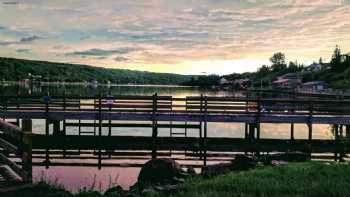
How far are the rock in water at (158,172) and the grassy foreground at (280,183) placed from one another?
1357mm

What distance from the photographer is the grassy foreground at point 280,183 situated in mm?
10557

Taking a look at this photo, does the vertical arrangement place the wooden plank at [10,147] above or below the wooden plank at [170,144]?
above

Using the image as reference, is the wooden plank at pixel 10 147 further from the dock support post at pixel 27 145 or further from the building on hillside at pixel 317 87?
the building on hillside at pixel 317 87

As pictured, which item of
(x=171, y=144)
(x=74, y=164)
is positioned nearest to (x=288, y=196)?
(x=74, y=164)

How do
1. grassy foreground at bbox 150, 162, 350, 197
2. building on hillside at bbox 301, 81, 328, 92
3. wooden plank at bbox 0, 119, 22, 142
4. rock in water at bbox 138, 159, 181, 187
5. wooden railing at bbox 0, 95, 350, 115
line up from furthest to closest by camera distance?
1. building on hillside at bbox 301, 81, 328, 92
2. wooden railing at bbox 0, 95, 350, 115
3. rock in water at bbox 138, 159, 181, 187
4. wooden plank at bbox 0, 119, 22, 142
5. grassy foreground at bbox 150, 162, 350, 197

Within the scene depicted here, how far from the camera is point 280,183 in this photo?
11656mm

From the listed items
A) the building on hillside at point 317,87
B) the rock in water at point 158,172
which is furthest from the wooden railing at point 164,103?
the building on hillside at point 317,87

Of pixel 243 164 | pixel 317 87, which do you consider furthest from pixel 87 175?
pixel 317 87

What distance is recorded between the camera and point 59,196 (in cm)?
1058

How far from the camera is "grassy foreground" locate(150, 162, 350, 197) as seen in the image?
10557 millimetres

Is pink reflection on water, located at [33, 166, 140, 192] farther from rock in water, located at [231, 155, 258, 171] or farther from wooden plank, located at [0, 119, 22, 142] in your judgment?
wooden plank, located at [0, 119, 22, 142]

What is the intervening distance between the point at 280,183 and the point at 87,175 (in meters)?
10.8

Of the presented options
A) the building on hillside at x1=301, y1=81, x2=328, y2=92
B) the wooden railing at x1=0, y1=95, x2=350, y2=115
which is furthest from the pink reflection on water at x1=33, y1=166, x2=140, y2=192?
the building on hillside at x1=301, y1=81, x2=328, y2=92

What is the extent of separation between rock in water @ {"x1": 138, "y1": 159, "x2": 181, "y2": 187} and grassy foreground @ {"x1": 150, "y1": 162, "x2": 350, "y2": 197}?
136cm
